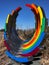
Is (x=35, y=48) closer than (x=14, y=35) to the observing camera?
Yes

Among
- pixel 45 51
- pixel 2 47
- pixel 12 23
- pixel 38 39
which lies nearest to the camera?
pixel 38 39

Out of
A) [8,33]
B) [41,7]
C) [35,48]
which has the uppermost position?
[41,7]

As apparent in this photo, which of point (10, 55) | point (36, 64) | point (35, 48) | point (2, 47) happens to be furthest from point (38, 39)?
point (2, 47)

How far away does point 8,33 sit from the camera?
626 inches

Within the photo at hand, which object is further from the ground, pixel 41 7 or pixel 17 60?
pixel 41 7

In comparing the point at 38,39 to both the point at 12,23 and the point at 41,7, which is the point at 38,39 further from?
the point at 12,23

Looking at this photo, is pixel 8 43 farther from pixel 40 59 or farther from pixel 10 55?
pixel 40 59

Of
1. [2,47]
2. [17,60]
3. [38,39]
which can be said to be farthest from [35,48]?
[2,47]

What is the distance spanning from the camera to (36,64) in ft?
43.1

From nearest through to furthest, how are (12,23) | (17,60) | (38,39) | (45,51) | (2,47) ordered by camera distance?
(38,39) < (17,60) < (45,51) < (12,23) < (2,47)

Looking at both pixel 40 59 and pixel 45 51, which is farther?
pixel 45 51

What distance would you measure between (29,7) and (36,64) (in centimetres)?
380

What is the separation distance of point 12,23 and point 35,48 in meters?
4.26

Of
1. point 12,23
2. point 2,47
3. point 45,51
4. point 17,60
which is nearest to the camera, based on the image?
point 17,60
